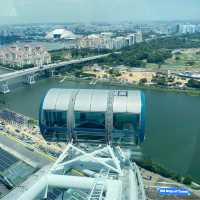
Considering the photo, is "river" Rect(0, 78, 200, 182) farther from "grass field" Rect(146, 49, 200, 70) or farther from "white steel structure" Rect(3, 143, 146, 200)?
"grass field" Rect(146, 49, 200, 70)

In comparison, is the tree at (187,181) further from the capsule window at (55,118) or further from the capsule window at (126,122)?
the capsule window at (55,118)

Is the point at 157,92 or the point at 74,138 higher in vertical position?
the point at 74,138

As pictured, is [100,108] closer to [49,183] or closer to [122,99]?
[122,99]

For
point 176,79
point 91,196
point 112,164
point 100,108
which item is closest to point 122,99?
point 100,108

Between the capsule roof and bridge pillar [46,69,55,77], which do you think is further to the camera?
bridge pillar [46,69,55,77]

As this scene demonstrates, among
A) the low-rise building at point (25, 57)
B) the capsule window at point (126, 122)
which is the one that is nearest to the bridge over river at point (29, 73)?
the low-rise building at point (25, 57)

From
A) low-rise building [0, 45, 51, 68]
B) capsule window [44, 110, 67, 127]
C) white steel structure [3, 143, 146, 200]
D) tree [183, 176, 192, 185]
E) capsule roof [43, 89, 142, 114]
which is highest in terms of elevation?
capsule roof [43, 89, 142, 114]

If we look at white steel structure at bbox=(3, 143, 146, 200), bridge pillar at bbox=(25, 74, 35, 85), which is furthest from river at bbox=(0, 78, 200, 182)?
white steel structure at bbox=(3, 143, 146, 200)

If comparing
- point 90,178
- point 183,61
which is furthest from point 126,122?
point 183,61

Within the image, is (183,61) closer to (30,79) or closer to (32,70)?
(32,70)
